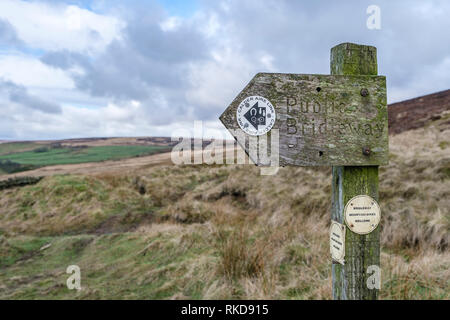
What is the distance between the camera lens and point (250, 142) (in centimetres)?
150

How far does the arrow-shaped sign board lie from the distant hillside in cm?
2258

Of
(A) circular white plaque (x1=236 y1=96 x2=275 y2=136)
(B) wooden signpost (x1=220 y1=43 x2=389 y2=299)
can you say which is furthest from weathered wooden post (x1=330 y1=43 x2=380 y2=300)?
(A) circular white plaque (x1=236 y1=96 x2=275 y2=136)

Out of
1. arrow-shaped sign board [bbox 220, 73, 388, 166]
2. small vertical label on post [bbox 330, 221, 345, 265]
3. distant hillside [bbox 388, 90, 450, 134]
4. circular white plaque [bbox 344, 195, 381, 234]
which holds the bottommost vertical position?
small vertical label on post [bbox 330, 221, 345, 265]

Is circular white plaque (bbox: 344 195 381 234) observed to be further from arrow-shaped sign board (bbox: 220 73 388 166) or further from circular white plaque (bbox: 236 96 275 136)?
circular white plaque (bbox: 236 96 275 136)

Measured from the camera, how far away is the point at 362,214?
167cm

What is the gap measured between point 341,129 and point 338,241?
664 mm

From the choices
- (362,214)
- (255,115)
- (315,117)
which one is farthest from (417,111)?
(255,115)

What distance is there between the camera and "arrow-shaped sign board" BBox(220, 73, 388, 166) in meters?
1.52

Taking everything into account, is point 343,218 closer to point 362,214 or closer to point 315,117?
point 362,214

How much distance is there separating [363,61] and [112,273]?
5.17m

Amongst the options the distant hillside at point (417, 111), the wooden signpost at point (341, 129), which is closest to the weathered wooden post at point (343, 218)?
the wooden signpost at point (341, 129)

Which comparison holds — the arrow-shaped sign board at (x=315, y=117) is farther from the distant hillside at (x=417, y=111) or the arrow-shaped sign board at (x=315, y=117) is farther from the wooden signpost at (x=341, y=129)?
the distant hillside at (x=417, y=111)

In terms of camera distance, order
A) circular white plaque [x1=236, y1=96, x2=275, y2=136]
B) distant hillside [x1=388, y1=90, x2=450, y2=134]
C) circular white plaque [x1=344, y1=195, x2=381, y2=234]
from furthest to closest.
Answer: distant hillside [x1=388, y1=90, x2=450, y2=134], circular white plaque [x1=344, y1=195, x2=381, y2=234], circular white plaque [x1=236, y1=96, x2=275, y2=136]
